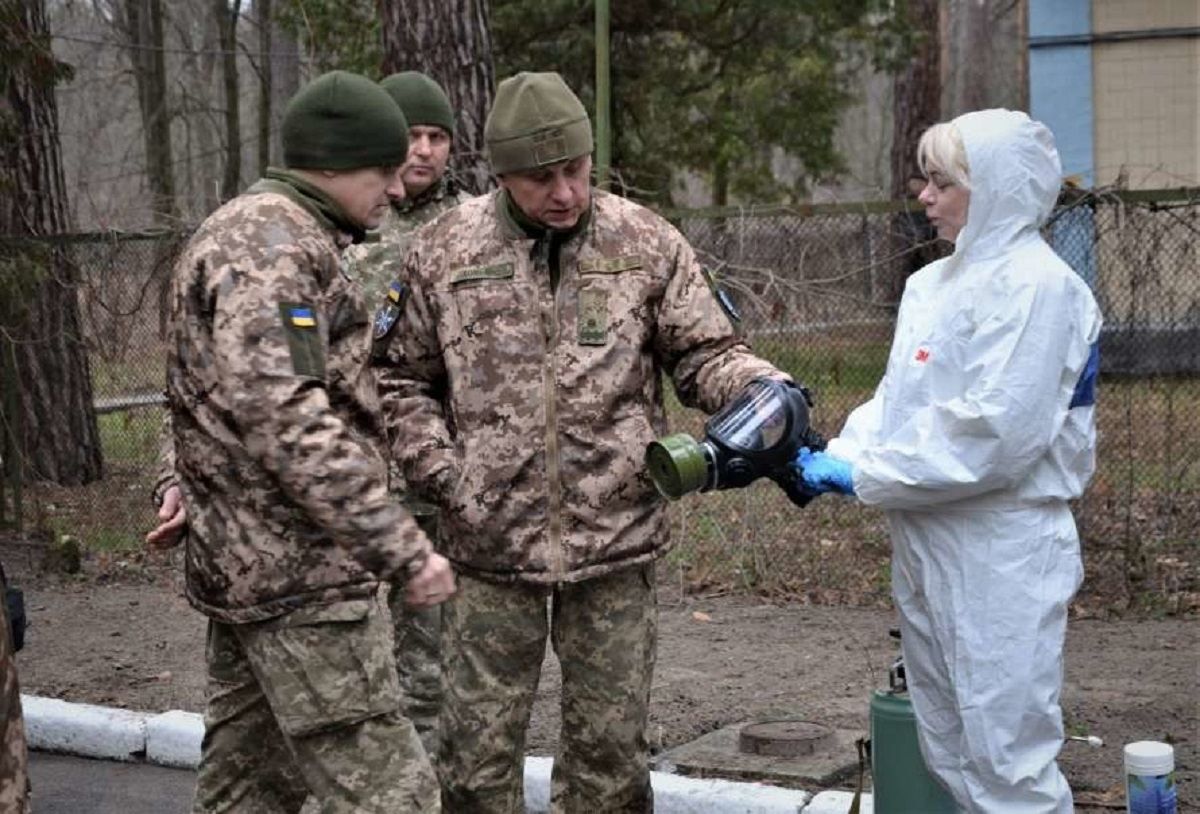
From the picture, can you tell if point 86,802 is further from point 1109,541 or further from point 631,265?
point 1109,541

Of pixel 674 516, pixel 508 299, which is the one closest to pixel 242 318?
pixel 508 299

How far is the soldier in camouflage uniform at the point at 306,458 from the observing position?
12.3 ft

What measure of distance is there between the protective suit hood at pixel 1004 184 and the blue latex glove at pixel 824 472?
0.58m

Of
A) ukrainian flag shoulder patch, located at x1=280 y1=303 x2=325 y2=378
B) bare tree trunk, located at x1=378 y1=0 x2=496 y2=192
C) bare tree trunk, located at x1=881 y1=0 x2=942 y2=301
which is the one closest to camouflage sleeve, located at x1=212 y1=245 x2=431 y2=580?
ukrainian flag shoulder patch, located at x1=280 y1=303 x2=325 y2=378

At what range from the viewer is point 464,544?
14.6 ft

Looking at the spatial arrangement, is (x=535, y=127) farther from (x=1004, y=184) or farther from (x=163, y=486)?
(x=163, y=486)

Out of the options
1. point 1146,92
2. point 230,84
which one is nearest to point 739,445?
point 1146,92

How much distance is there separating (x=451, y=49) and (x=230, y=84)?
57.0ft

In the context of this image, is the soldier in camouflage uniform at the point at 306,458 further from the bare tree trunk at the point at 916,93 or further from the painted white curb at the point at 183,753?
the bare tree trunk at the point at 916,93

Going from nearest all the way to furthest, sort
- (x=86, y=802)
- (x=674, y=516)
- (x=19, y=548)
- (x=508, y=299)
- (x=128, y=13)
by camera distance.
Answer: (x=508, y=299)
(x=86, y=802)
(x=674, y=516)
(x=19, y=548)
(x=128, y=13)

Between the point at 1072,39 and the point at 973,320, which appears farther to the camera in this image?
the point at 1072,39

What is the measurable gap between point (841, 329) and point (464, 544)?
4089 mm

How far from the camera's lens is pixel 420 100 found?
541cm

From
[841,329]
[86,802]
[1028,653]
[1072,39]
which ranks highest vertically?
[1072,39]
